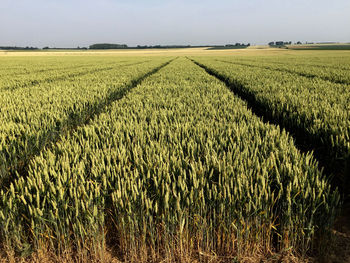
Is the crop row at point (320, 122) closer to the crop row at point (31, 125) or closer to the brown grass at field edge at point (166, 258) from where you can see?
the brown grass at field edge at point (166, 258)

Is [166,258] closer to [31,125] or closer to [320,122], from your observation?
[31,125]

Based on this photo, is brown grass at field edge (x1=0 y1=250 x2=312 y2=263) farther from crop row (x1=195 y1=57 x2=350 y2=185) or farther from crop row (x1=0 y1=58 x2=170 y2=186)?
crop row (x1=195 y1=57 x2=350 y2=185)

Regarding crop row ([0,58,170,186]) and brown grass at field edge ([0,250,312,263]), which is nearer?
brown grass at field edge ([0,250,312,263])

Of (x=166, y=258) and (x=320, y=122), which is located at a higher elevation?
(x=320, y=122)

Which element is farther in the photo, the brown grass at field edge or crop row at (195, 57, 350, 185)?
crop row at (195, 57, 350, 185)

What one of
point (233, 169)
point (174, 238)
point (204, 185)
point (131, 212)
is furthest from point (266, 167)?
point (131, 212)

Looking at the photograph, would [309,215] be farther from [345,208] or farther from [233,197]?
[345,208]

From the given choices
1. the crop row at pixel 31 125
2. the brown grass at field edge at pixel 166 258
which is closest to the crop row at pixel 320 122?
the brown grass at field edge at pixel 166 258

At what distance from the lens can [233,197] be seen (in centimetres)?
192

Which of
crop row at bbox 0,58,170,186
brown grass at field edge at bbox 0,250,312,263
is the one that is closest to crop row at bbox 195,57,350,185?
brown grass at field edge at bbox 0,250,312,263

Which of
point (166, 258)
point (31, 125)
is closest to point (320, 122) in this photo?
point (166, 258)

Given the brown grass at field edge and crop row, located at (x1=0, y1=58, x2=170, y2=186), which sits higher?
crop row, located at (x1=0, y1=58, x2=170, y2=186)

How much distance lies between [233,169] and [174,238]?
794 mm

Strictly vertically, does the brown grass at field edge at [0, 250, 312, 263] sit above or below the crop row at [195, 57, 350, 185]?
below
